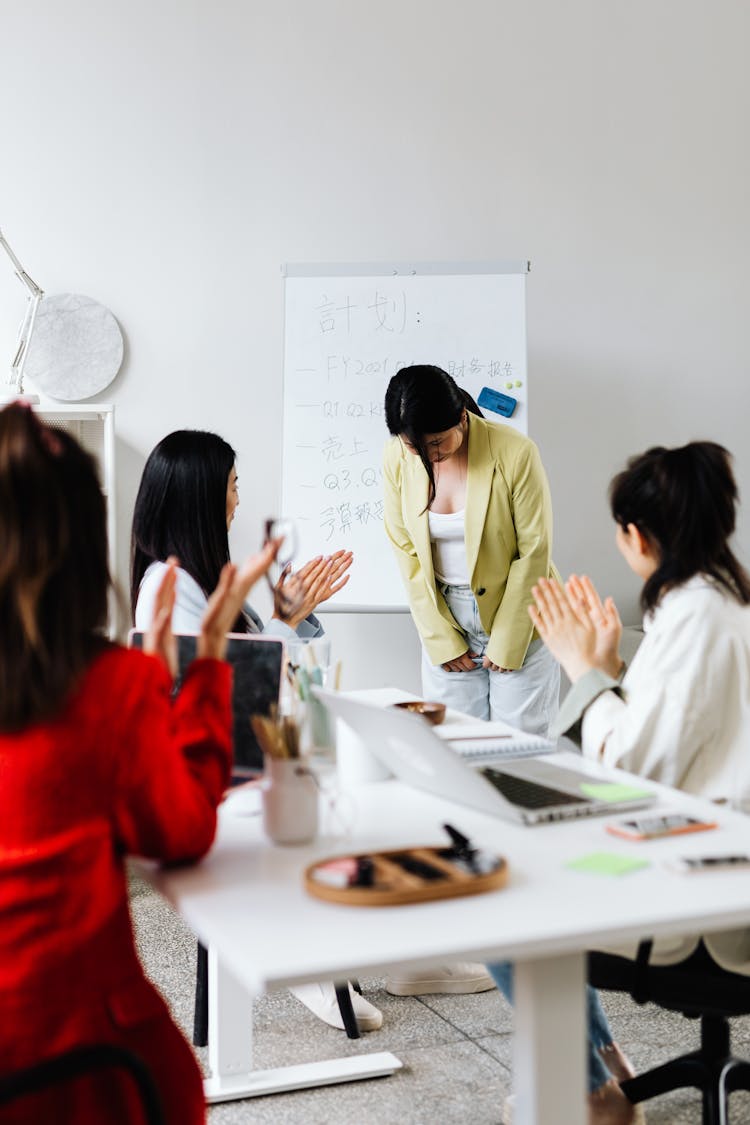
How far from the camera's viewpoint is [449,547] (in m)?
3.33

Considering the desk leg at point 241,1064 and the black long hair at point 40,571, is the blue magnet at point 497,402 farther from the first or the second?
the black long hair at point 40,571

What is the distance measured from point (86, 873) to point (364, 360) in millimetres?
2742

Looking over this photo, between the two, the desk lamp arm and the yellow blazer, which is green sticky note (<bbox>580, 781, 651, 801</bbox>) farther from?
the desk lamp arm

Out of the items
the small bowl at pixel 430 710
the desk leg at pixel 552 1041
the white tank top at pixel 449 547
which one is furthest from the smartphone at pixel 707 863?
the white tank top at pixel 449 547

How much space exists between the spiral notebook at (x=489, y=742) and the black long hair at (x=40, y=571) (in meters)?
0.75

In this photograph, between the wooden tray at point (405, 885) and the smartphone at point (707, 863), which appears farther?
the smartphone at point (707, 863)

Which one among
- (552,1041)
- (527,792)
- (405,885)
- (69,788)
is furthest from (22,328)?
(552,1041)

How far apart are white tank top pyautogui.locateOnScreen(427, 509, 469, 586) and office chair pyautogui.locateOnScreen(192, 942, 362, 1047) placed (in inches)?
48.3

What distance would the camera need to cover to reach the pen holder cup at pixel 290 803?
4.77ft

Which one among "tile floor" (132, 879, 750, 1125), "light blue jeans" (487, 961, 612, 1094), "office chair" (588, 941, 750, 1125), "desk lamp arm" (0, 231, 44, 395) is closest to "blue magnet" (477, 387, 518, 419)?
"desk lamp arm" (0, 231, 44, 395)

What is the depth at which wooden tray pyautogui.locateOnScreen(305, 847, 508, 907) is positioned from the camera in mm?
1221

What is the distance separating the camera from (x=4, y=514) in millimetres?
1198

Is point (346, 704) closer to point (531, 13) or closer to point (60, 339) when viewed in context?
point (60, 339)

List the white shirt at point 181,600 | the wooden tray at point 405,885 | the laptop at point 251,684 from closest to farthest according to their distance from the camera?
1. the wooden tray at point 405,885
2. the laptop at point 251,684
3. the white shirt at point 181,600
